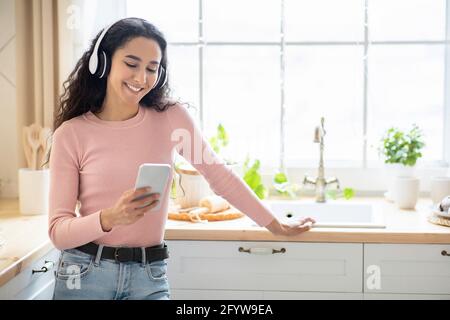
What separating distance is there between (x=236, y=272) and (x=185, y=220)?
0.29m

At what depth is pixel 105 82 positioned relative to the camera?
6.03 feet

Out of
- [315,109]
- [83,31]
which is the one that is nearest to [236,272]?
[315,109]

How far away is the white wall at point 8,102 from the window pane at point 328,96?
1158mm

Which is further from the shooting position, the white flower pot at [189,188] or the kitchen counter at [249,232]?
the white flower pot at [189,188]

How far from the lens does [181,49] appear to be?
3.00 meters

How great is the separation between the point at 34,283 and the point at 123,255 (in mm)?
380

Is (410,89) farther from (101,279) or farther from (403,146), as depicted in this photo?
(101,279)

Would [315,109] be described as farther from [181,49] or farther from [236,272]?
[236,272]

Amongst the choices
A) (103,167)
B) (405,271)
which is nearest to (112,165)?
(103,167)

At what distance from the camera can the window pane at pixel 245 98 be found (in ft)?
9.81

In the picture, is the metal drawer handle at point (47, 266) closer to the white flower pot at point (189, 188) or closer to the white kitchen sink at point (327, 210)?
the white flower pot at point (189, 188)

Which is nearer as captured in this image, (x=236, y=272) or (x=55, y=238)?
(x=55, y=238)

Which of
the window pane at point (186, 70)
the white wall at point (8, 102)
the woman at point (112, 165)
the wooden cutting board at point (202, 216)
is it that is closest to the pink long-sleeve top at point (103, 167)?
the woman at point (112, 165)
